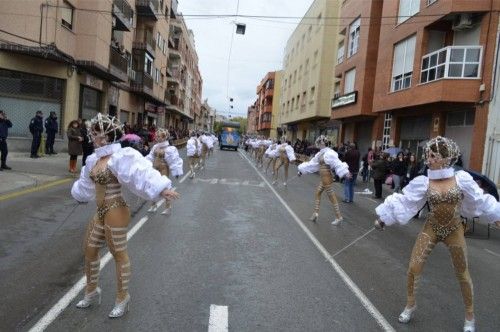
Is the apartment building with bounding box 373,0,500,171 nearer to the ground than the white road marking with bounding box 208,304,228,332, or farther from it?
farther from it

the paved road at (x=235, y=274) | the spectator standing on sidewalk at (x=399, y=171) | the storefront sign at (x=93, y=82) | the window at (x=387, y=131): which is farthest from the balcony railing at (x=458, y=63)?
the storefront sign at (x=93, y=82)

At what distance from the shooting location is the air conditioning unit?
66.6 feet

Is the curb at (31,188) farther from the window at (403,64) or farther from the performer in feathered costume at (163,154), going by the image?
the window at (403,64)

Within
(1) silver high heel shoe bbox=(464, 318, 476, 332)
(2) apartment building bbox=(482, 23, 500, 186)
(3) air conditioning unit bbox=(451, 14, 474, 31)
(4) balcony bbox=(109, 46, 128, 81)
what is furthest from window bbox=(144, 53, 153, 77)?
(1) silver high heel shoe bbox=(464, 318, 476, 332)

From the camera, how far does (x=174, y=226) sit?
9.13 m

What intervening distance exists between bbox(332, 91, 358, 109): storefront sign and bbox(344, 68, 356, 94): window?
73cm

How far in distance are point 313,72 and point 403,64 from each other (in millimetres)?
21834

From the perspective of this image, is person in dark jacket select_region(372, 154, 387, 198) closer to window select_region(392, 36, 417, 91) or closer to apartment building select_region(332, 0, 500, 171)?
apartment building select_region(332, 0, 500, 171)

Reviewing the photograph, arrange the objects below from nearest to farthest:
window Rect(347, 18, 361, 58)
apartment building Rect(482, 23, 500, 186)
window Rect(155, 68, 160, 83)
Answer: apartment building Rect(482, 23, 500, 186) → window Rect(347, 18, 361, 58) → window Rect(155, 68, 160, 83)

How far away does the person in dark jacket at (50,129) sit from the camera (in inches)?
747

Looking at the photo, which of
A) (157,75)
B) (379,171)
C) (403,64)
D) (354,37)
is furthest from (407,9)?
(157,75)

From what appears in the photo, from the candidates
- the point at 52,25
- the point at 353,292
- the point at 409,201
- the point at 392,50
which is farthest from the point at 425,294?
the point at 392,50

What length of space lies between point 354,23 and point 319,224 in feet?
91.4

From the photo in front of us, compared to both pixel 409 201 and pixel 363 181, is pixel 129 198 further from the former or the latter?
pixel 363 181
